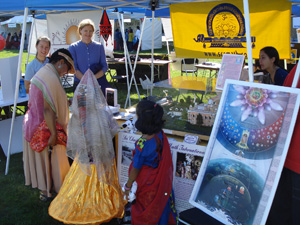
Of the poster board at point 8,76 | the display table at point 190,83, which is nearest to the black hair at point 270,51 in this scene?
the display table at point 190,83

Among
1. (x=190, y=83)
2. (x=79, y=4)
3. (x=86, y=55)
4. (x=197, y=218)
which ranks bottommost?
(x=197, y=218)

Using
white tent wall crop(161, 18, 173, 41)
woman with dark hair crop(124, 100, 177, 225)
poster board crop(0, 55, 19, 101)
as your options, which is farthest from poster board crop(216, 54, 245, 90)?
white tent wall crop(161, 18, 173, 41)

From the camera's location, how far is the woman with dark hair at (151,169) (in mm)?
1988

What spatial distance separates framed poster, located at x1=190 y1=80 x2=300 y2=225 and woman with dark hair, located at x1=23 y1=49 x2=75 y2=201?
1477 millimetres

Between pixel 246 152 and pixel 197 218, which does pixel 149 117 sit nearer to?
pixel 246 152

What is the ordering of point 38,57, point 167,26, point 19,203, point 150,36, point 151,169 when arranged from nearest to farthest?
point 151,169 → point 19,203 → point 38,57 → point 167,26 → point 150,36

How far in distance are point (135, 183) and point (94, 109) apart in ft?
2.38

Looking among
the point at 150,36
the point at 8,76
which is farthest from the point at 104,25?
the point at 150,36

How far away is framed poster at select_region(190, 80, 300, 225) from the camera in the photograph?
1618mm

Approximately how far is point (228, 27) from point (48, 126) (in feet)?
8.29

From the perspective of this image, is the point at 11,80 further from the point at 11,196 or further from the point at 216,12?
the point at 216,12

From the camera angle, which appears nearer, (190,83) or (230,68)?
(230,68)

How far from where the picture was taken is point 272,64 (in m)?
3.29

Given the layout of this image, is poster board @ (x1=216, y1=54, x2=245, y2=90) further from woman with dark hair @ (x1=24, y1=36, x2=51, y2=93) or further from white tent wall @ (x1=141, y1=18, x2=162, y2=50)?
white tent wall @ (x1=141, y1=18, x2=162, y2=50)
